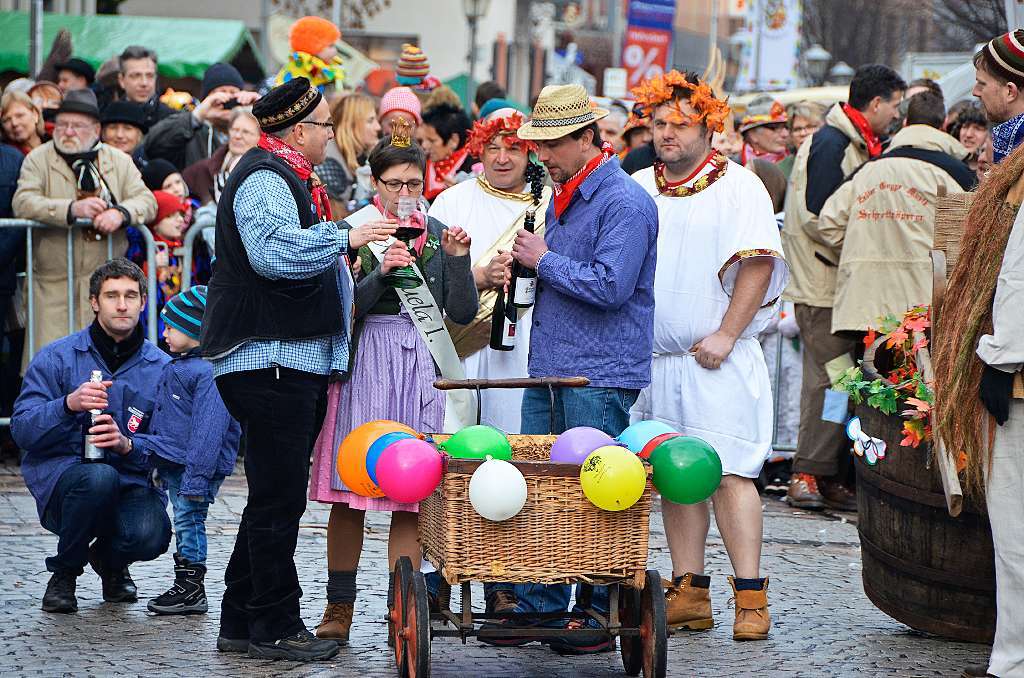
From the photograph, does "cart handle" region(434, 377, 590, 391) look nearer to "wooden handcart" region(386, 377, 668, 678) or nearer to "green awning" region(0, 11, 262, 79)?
"wooden handcart" region(386, 377, 668, 678)

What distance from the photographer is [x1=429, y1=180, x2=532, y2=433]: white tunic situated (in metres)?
7.32

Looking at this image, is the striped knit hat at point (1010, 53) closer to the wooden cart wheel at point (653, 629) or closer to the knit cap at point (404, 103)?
the wooden cart wheel at point (653, 629)

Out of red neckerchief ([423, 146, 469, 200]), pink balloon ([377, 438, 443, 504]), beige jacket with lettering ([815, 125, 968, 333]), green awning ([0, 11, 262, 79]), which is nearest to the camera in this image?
pink balloon ([377, 438, 443, 504])

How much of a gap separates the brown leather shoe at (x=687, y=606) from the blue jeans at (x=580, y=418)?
1.72 ft

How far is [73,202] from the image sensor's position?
952 centimetres

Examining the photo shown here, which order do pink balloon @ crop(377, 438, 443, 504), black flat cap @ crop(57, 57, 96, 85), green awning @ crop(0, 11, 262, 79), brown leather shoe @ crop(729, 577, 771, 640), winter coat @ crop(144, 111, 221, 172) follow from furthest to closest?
green awning @ crop(0, 11, 262, 79) → black flat cap @ crop(57, 57, 96, 85) → winter coat @ crop(144, 111, 221, 172) → brown leather shoe @ crop(729, 577, 771, 640) → pink balloon @ crop(377, 438, 443, 504)

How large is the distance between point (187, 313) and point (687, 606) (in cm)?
254

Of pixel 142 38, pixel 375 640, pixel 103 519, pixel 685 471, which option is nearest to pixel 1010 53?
pixel 685 471

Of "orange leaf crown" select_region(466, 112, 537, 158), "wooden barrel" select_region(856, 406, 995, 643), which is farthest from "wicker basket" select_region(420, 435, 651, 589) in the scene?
"orange leaf crown" select_region(466, 112, 537, 158)

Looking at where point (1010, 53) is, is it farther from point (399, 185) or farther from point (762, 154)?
point (762, 154)

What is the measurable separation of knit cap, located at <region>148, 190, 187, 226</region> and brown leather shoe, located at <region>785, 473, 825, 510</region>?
4.39m

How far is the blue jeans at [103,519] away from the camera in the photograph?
6.40m

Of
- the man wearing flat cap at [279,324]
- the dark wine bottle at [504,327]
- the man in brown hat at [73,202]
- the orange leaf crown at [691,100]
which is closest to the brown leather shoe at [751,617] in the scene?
the dark wine bottle at [504,327]

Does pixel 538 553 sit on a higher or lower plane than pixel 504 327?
lower
